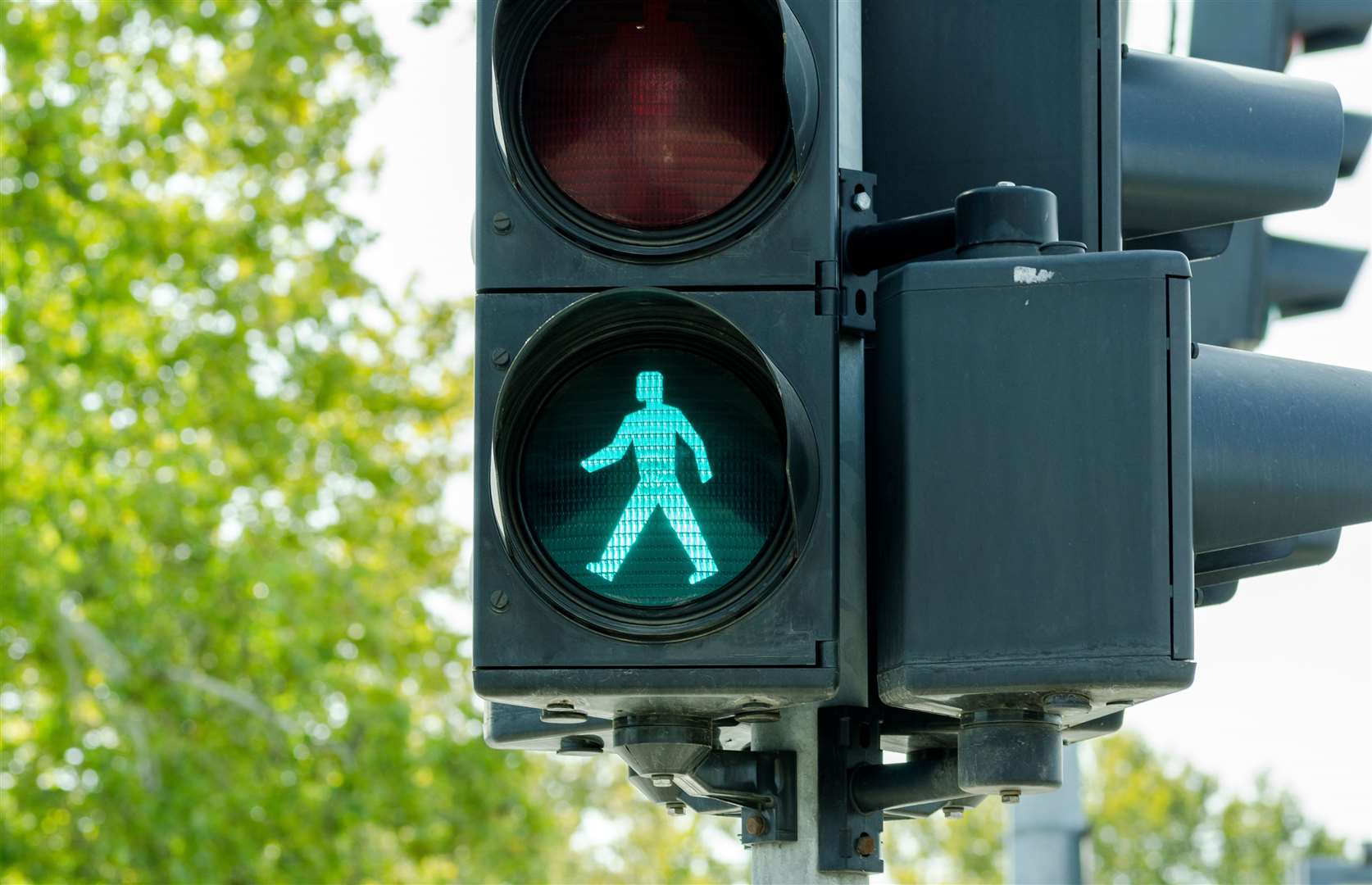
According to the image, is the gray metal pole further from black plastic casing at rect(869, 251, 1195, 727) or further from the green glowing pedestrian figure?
the green glowing pedestrian figure

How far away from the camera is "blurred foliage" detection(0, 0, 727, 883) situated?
11.1 meters

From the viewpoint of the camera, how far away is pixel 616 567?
7.15 feet

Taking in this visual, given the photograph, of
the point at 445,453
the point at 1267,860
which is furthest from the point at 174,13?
the point at 1267,860

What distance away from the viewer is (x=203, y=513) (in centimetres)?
1175

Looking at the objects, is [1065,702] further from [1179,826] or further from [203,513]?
[1179,826]

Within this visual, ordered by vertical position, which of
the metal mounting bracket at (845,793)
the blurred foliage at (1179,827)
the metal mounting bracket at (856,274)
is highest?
the metal mounting bracket at (856,274)

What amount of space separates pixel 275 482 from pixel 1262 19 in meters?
9.55

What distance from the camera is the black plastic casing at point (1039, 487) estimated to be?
2135 mm

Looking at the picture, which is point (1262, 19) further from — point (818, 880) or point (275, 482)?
point (275, 482)

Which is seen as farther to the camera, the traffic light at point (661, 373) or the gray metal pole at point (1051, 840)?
the gray metal pole at point (1051, 840)

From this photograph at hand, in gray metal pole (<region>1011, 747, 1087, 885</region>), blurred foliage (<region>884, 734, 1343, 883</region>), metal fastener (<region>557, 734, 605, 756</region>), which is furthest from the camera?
blurred foliage (<region>884, 734, 1343, 883</region>)

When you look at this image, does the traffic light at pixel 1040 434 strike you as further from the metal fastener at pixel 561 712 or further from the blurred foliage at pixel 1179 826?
the blurred foliage at pixel 1179 826

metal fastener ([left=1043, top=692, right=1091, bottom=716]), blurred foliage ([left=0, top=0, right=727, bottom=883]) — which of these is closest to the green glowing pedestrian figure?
metal fastener ([left=1043, top=692, right=1091, bottom=716])

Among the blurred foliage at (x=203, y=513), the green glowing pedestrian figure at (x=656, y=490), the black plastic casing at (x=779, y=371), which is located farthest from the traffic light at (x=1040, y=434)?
the blurred foliage at (x=203, y=513)
